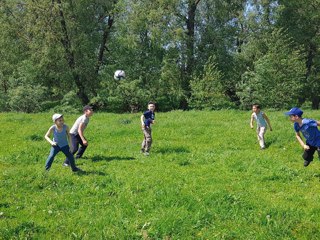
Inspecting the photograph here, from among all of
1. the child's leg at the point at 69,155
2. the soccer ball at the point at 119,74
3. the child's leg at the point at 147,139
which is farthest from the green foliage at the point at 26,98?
the child's leg at the point at 69,155

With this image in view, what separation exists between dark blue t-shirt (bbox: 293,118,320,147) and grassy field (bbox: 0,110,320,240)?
121 cm

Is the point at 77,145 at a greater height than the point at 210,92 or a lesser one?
greater

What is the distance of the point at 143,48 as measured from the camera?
126 feet

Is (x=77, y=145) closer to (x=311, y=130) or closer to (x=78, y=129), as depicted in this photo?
(x=78, y=129)

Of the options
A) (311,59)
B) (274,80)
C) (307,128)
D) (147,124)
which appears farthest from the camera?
(311,59)

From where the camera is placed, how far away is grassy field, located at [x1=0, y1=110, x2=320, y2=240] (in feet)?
26.0

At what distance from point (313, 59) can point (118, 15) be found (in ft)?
74.6

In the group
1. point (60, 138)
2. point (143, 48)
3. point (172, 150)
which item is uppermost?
point (143, 48)

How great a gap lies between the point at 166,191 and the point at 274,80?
25145 millimetres

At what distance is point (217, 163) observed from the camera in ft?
44.4

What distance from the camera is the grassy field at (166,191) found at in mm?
7938

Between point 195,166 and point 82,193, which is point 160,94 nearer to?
point 195,166

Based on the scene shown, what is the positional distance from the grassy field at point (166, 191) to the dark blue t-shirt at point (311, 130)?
3.96ft

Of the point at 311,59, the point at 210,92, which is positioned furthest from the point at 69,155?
the point at 311,59
